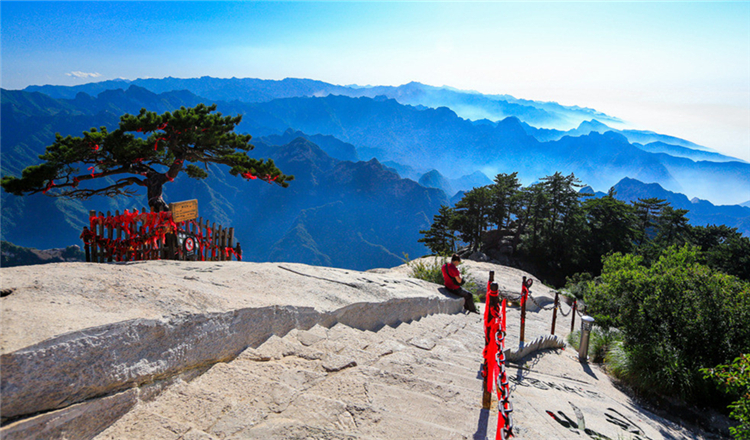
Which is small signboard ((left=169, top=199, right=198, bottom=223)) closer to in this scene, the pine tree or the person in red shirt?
the person in red shirt

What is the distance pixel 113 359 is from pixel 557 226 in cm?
4639

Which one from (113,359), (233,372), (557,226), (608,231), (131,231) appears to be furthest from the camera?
(557,226)

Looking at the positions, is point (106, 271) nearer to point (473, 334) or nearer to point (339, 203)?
point (473, 334)

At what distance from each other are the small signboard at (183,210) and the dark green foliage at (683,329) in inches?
437

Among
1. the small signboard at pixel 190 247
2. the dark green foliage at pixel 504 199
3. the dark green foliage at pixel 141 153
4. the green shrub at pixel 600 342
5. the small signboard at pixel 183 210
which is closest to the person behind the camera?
the green shrub at pixel 600 342

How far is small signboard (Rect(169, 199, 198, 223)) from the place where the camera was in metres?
9.47

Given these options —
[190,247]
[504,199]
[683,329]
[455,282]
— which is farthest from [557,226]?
[190,247]

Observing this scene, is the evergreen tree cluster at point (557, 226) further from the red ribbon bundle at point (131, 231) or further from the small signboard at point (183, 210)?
the red ribbon bundle at point (131, 231)

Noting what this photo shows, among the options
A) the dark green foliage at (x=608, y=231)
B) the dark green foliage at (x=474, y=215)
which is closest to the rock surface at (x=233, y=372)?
the dark green foliage at (x=474, y=215)

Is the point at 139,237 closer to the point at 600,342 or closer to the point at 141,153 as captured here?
the point at 141,153

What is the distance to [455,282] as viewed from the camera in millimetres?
9188

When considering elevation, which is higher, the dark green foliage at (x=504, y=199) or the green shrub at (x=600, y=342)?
the dark green foliage at (x=504, y=199)

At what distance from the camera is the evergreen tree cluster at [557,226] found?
4041 cm

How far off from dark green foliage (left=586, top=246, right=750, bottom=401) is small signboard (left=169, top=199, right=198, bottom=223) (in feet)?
36.4
